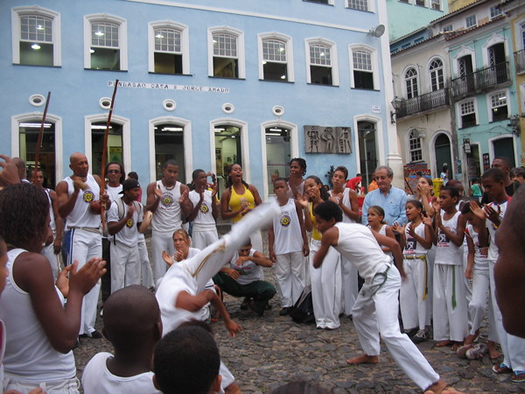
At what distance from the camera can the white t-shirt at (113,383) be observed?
7.04 feet

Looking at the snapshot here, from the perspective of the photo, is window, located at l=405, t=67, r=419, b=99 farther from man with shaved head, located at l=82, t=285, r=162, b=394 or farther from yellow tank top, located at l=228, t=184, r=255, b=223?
man with shaved head, located at l=82, t=285, r=162, b=394

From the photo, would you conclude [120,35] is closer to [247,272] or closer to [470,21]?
[247,272]

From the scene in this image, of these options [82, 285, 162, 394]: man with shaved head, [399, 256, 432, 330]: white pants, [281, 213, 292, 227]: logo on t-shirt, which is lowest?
[399, 256, 432, 330]: white pants

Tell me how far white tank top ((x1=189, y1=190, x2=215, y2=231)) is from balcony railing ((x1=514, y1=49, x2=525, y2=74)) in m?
26.1

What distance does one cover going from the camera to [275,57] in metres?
18.8

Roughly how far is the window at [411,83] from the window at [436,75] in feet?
4.26

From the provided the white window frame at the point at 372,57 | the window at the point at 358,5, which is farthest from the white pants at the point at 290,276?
the window at the point at 358,5

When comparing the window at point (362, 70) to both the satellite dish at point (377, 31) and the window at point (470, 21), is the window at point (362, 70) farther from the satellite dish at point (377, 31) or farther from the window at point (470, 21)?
the window at point (470, 21)

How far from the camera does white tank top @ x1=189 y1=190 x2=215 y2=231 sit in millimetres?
7410

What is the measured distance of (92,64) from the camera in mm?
16000

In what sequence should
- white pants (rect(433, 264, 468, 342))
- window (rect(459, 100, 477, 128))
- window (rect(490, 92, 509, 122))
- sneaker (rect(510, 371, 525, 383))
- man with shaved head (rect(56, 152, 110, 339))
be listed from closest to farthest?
sneaker (rect(510, 371, 525, 383))
white pants (rect(433, 264, 468, 342))
man with shaved head (rect(56, 152, 110, 339))
window (rect(490, 92, 509, 122))
window (rect(459, 100, 477, 128))

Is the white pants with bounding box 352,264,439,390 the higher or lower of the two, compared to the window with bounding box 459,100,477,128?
lower

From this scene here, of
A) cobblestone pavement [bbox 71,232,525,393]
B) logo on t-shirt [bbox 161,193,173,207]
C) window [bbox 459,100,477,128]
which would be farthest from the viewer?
window [bbox 459,100,477,128]

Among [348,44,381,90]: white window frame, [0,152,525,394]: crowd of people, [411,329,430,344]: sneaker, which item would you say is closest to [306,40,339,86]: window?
[348,44,381,90]: white window frame
